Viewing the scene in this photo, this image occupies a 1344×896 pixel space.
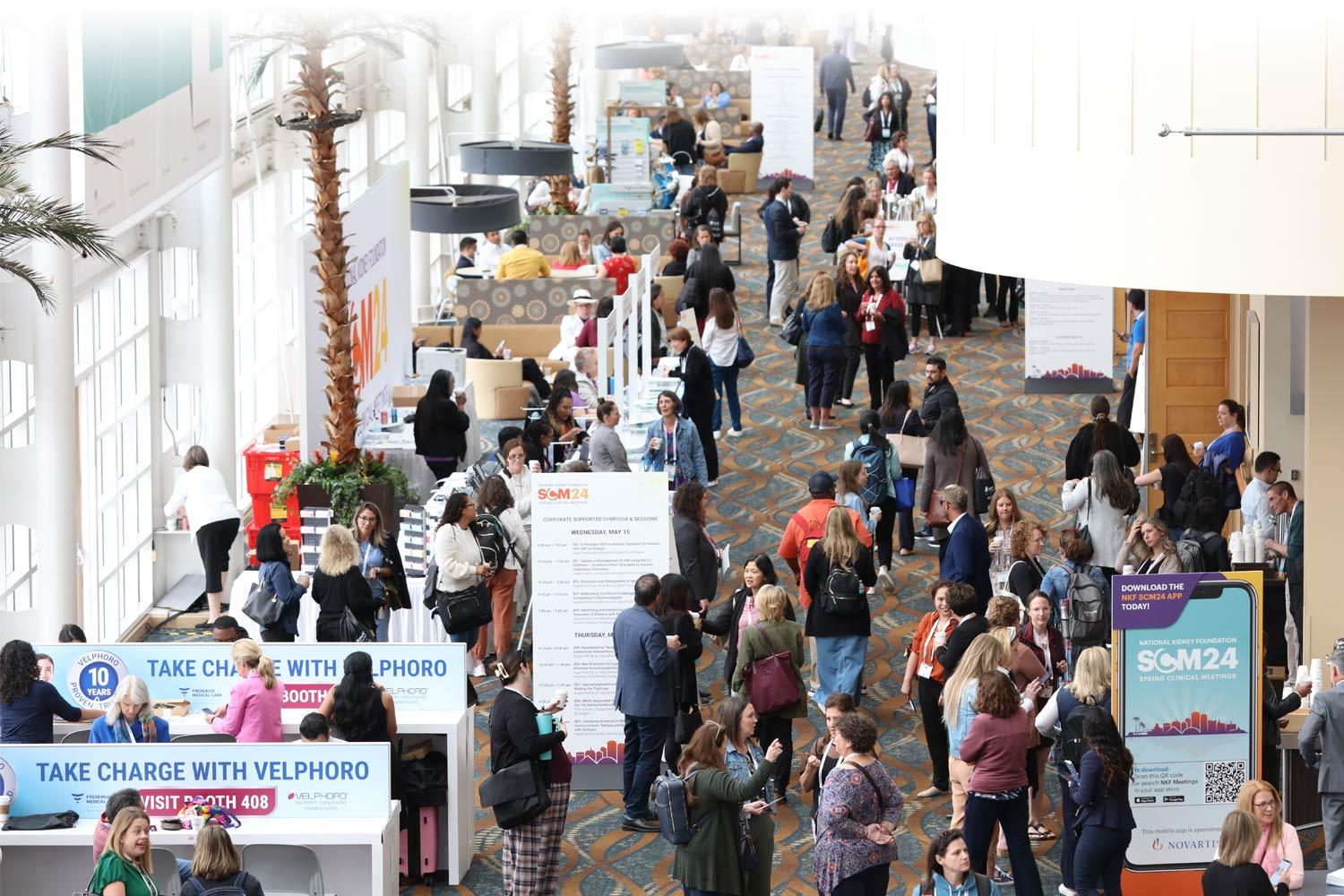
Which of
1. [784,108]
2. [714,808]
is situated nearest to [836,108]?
[784,108]

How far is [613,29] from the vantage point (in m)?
34.4

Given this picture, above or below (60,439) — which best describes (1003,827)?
below

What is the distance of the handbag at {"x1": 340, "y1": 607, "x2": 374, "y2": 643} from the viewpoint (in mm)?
9617

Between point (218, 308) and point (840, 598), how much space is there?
17.5 feet

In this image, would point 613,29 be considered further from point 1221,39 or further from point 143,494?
point 1221,39

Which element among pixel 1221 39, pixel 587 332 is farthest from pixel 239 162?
pixel 1221 39

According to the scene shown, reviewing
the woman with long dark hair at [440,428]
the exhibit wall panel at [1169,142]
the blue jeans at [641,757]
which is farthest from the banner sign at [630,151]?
the exhibit wall panel at [1169,142]

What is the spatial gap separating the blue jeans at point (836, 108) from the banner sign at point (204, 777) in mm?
22943

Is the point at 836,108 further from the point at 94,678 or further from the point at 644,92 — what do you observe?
the point at 94,678

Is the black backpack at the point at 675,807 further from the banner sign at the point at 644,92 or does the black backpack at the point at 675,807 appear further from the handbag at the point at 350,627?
the banner sign at the point at 644,92

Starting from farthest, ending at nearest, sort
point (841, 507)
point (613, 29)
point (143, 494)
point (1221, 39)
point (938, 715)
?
point (613, 29) → point (143, 494) → point (841, 507) → point (938, 715) → point (1221, 39)

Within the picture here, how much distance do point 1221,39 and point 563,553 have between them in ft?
17.3

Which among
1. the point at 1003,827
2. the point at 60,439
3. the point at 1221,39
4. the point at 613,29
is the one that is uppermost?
the point at 613,29

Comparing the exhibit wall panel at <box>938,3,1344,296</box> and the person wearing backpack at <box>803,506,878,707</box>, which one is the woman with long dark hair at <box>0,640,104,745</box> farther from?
the exhibit wall panel at <box>938,3,1344,296</box>
